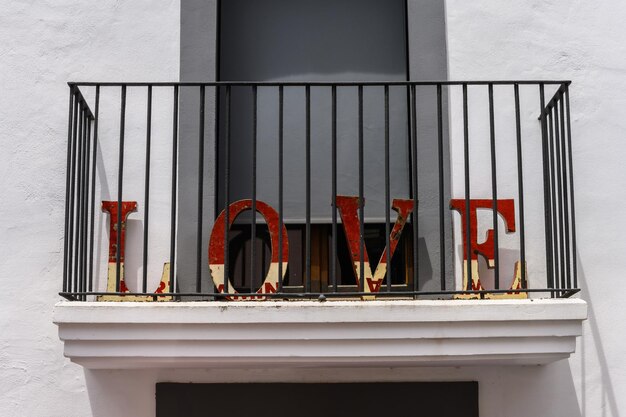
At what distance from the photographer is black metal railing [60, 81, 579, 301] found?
6238mm

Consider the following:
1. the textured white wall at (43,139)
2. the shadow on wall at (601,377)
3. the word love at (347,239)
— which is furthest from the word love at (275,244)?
the shadow on wall at (601,377)

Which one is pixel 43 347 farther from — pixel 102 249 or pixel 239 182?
pixel 239 182

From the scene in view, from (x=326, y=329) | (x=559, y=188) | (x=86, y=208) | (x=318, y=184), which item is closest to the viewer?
(x=326, y=329)

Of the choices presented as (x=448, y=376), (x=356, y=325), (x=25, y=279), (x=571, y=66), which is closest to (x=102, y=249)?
(x=25, y=279)

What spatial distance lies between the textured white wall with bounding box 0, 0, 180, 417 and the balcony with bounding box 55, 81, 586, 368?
214mm

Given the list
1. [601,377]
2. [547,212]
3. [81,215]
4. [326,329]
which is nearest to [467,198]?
[547,212]

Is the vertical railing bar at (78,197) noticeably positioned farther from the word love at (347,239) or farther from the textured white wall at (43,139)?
the textured white wall at (43,139)

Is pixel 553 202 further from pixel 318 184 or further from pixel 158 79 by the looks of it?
pixel 158 79

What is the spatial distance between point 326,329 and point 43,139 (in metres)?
2.39

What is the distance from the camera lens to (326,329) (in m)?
5.57

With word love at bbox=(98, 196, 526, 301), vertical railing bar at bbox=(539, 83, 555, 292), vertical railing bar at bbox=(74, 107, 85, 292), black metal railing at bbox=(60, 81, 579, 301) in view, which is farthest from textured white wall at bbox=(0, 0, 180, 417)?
vertical railing bar at bbox=(539, 83, 555, 292)

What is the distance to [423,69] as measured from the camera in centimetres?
662

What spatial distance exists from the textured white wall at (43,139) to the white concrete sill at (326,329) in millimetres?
811

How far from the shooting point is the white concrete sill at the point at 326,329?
5.55 m
